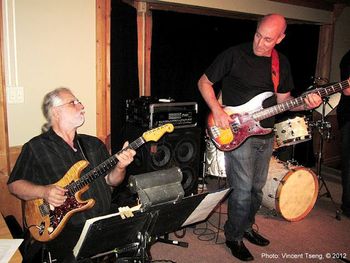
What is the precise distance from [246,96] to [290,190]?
126cm

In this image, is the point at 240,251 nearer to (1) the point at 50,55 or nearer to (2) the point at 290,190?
(2) the point at 290,190

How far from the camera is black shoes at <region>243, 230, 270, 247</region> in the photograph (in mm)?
2863

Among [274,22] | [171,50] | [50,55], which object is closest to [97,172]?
[50,55]

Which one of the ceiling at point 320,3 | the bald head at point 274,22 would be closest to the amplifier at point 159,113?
the bald head at point 274,22

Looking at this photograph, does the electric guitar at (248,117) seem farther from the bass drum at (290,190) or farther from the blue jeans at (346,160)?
the blue jeans at (346,160)

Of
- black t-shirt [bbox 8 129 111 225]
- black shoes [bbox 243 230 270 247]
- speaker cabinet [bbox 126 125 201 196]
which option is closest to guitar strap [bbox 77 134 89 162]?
black t-shirt [bbox 8 129 111 225]

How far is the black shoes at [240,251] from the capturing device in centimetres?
262

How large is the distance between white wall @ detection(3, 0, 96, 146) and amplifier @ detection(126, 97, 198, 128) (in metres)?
0.49

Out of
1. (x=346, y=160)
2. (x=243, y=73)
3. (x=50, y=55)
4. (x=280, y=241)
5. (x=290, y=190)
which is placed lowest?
(x=280, y=241)

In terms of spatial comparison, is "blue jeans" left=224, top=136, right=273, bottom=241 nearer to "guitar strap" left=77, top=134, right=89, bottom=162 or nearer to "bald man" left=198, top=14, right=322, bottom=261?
"bald man" left=198, top=14, right=322, bottom=261

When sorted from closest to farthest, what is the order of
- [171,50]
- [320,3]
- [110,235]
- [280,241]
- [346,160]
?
[110,235], [280,241], [346,160], [171,50], [320,3]

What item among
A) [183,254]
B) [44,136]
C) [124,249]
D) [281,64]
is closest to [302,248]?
[183,254]

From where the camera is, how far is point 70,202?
6.64ft

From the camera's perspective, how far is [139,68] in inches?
151
